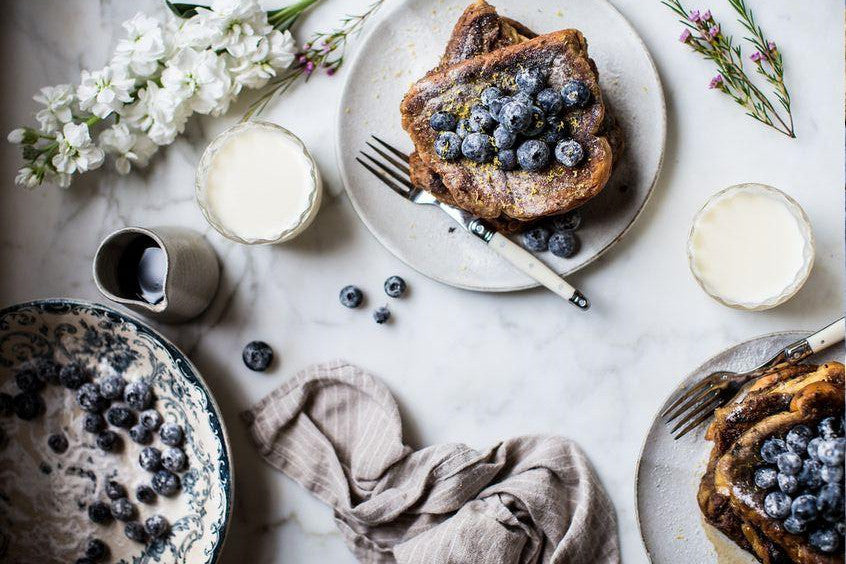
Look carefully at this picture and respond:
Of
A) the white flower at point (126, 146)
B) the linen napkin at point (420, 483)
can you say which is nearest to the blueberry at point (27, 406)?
the linen napkin at point (420, 483)

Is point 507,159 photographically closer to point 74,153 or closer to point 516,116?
point 516,116

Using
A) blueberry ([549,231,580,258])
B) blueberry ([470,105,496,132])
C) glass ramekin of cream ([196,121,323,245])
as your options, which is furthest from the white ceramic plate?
blueberry ([470,105,496,132])

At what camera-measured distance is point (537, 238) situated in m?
2.60

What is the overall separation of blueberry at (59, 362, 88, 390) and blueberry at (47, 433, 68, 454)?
0.16m

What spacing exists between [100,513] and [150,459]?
0.25 meters

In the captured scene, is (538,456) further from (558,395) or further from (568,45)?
(568,45)

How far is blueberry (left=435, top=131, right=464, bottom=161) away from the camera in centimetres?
246

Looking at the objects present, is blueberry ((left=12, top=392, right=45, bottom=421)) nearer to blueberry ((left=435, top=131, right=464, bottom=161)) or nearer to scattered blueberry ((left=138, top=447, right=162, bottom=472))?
scattered blueberry ((left=138, top=447, right=162, bottom=472))

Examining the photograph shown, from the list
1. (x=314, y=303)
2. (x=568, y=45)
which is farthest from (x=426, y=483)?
(x=568, y=45)

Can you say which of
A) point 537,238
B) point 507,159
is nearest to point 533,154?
point 507,159

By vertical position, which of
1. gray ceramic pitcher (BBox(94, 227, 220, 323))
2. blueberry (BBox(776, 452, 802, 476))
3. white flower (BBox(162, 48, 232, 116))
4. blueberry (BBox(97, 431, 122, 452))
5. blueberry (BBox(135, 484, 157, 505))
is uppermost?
white flower (BBox(162, 48, 232, 116))

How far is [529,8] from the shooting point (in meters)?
2.69

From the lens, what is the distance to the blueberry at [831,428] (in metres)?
2.18

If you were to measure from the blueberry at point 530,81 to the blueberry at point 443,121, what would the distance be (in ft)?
0.70
